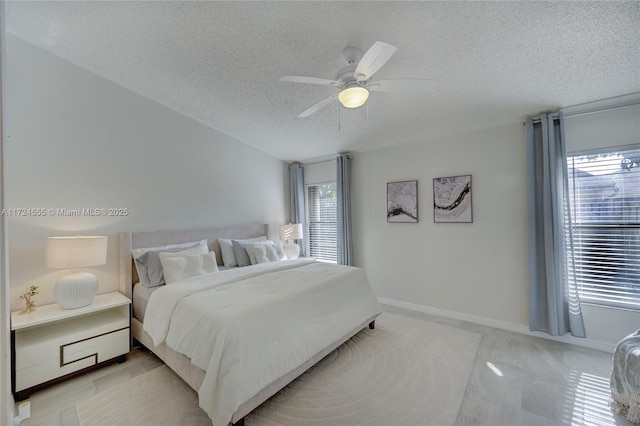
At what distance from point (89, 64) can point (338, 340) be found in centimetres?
381

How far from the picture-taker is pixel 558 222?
2748mm

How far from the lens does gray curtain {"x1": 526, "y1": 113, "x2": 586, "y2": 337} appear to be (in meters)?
2.76

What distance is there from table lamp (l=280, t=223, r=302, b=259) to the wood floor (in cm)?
237

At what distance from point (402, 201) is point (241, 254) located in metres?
2.50

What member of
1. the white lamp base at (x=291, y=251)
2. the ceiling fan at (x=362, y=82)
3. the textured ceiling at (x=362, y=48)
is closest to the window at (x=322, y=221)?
the white lamp base at (x=291, y=251)

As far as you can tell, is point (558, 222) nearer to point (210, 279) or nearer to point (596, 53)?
point (596, 53)

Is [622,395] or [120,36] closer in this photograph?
[622,395]

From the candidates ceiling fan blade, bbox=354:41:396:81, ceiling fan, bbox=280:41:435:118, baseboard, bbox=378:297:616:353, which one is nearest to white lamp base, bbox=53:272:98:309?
ceiling fan, bbox=280:41:435:118

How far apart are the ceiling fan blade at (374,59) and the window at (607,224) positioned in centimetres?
263

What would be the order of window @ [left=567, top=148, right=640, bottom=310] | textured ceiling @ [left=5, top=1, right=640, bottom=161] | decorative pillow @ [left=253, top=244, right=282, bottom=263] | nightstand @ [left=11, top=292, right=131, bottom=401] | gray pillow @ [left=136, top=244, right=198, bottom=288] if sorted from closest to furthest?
1. textured ceiling @ [left=5, top=1, right=640, bottom=161]
2. nightstand @ [left=11, top=292, right=131, bottom=401]
3. window @ [left=567, top=148, right=640, bottom=310]
4. gray pillow @ [left=136, top=244, right=198, bottom=288]
5. decorative pillow @ [left=253, top=244, right=282, bottom=263]

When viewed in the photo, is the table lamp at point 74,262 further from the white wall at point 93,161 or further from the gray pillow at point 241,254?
the gray pillow at point 241,254

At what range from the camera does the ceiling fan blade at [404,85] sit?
6.09ft

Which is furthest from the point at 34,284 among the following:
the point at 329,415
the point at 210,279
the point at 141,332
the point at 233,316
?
the point at 329,415

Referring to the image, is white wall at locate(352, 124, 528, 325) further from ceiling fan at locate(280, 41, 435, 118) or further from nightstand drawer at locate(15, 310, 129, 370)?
nightstand drawer at locate(15, 310, 129, 370)
